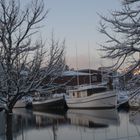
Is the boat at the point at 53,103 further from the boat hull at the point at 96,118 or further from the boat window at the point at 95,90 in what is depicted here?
the boat hull at the point at 96,118

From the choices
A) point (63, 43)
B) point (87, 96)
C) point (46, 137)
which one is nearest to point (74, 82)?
point (87, 96)

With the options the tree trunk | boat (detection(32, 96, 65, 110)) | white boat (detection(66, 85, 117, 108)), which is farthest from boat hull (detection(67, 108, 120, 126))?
the tree trunk

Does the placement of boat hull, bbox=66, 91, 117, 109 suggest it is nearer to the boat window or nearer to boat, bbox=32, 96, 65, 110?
the boat window

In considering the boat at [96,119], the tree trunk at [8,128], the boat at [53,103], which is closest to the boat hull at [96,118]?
the boat at [96,119]

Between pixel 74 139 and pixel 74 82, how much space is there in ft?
225

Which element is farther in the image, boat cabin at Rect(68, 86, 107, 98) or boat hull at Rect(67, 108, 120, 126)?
boat cabin at Rect(68, 86, 107, 98)

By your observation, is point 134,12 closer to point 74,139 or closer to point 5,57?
point 5,57

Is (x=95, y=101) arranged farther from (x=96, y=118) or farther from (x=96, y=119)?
(x=96, y=119)

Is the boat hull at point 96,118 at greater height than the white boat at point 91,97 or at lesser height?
lesser

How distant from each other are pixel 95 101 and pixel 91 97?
79 cm

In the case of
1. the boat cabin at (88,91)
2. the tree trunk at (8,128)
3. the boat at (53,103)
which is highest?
the boat cabin at (88,91)

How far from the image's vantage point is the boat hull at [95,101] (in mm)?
55747

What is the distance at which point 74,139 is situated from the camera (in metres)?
28.1

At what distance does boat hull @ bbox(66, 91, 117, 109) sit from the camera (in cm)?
5575
